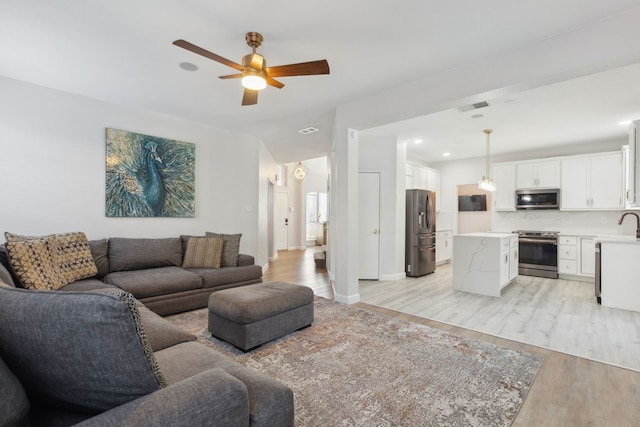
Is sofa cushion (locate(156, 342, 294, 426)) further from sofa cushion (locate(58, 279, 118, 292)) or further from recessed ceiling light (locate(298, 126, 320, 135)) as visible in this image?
recessed ceiling light (locate(298, 126, 320, 135))

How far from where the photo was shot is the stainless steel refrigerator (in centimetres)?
576

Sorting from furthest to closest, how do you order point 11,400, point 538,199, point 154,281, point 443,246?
1. point 443,246
2. point 538,199
3. point 154,281
4. point 11,400

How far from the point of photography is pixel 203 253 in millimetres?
4238

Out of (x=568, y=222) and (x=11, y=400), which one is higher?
(x=568, y=222)

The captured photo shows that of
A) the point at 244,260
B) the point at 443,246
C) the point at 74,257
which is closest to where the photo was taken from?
the point at 74,257

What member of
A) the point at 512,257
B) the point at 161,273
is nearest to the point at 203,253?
the point at 161,273

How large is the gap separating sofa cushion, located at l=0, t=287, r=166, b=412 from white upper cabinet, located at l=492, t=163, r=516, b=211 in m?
7.23

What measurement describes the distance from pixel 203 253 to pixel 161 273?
652 millimetres

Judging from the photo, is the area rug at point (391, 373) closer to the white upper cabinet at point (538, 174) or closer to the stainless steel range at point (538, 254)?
the stainless steel range at point (538, 254)

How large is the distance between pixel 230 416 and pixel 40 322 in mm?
648

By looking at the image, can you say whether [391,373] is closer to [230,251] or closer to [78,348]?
[78,348]

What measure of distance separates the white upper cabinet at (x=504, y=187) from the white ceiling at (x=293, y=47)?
200 centimetres

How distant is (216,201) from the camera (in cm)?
524

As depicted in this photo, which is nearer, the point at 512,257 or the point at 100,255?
the point at 100,255
